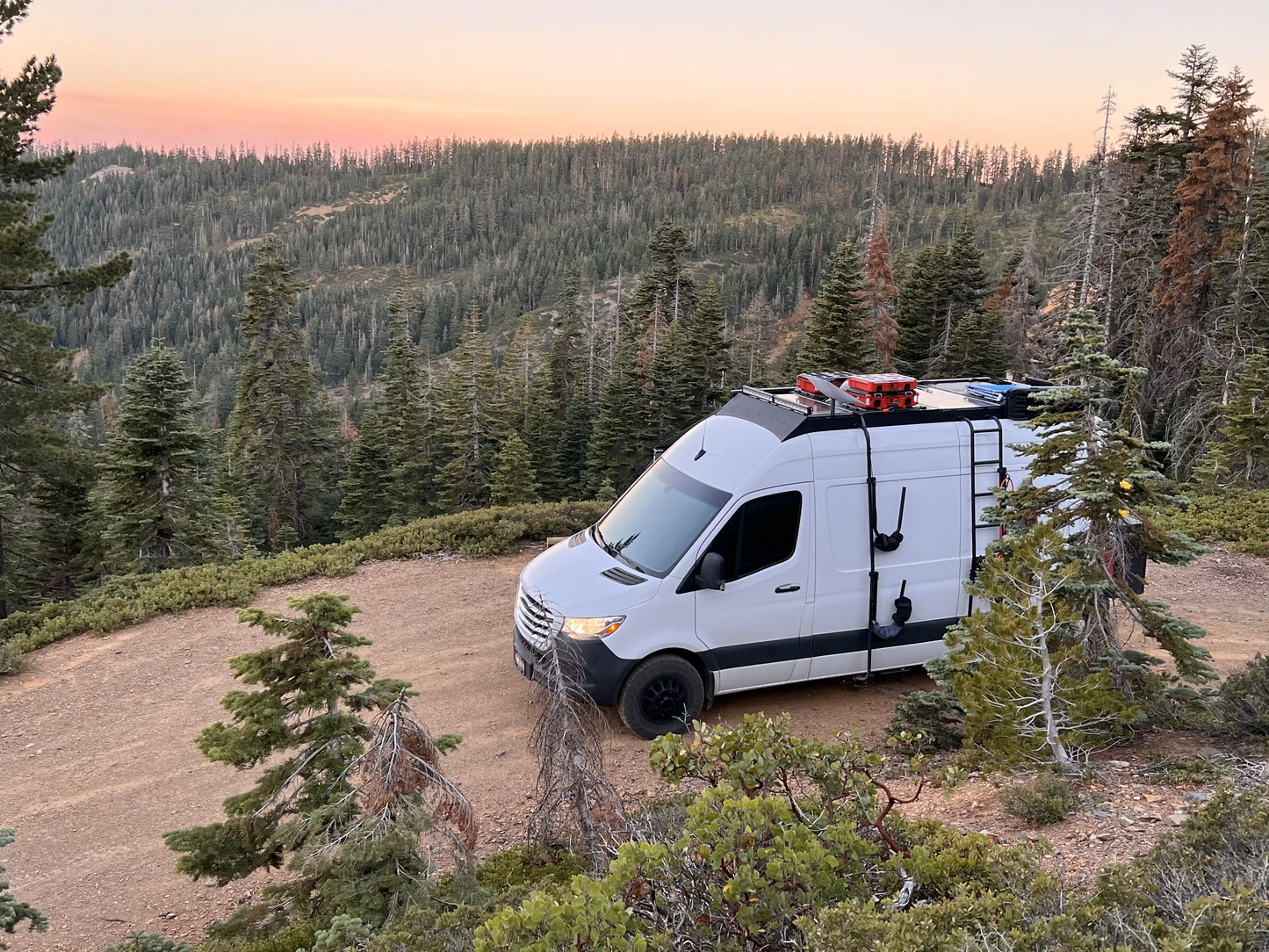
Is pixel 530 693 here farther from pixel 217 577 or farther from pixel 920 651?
pixel 217 577

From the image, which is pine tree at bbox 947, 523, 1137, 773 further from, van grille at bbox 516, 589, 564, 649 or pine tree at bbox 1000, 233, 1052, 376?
pine tree at bbox 1000, 233, 1052, 376

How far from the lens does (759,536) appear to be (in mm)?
7750

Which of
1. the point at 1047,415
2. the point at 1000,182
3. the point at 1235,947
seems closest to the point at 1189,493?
the point at 1047,415

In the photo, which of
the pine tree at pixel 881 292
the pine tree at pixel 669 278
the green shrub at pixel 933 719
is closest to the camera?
the green shrub at pixel 933 719

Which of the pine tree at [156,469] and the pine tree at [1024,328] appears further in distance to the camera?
the pine tree at [1024,328]

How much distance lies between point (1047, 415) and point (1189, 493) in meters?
13.2

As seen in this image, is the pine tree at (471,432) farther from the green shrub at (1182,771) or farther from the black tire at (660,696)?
the green shrub at (1182,771)

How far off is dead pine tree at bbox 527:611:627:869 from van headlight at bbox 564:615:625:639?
2087 millimetres

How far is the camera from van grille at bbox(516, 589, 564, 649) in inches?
290

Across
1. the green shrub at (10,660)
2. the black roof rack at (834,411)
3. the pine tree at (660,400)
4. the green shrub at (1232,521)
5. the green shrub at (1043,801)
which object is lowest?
the pine tree at (660,400)

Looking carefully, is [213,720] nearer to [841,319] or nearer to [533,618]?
[533,618]

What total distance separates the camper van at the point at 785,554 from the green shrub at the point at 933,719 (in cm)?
98

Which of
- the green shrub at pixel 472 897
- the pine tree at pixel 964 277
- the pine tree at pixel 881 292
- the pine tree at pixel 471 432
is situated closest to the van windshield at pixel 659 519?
the green shrub at pixel 472 897

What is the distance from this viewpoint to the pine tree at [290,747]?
4613 mm
